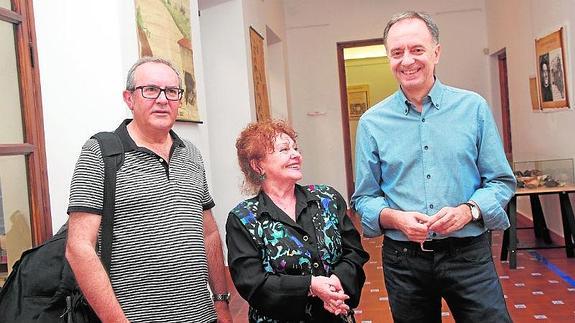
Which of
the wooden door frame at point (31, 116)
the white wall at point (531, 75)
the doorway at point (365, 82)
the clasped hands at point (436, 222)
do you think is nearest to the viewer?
the clasped hands at point (436, 222)

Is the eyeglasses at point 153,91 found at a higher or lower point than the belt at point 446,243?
higher

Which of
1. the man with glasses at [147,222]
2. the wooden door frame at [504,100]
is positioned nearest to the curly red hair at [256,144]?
the man with glasses at [147,222]

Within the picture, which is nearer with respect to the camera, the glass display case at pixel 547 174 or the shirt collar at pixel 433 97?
the shirt collar at pixel 433 97

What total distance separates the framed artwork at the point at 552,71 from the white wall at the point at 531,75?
11cm

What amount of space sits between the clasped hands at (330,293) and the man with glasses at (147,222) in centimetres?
43

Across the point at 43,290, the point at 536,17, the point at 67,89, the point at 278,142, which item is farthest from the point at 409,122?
the point at 536,17

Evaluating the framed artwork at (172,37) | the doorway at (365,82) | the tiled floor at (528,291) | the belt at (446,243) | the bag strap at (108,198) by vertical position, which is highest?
the doorway at (365,82)

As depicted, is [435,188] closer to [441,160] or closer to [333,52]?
[441,160]

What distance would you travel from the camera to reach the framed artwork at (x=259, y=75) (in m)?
8.07

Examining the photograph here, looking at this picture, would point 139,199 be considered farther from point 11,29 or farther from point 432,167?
point 11,29

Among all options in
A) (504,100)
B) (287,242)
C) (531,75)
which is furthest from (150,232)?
(504,100)

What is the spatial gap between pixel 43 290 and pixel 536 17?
24.3 ft

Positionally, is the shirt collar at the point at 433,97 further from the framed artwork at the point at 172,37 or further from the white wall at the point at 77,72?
the framed artwork at the point at 172,37

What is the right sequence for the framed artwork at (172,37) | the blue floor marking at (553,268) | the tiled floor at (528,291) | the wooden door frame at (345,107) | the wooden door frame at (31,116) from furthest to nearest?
the wooden door frame at (345,107) → the blue floor marking at (553,268) → the tiled floor at (528,291) → the framed artwork at (172,37) → the wooden door frame at (31,116)
